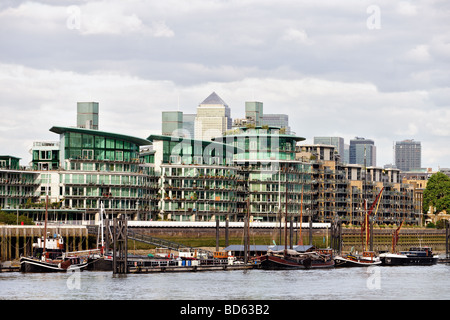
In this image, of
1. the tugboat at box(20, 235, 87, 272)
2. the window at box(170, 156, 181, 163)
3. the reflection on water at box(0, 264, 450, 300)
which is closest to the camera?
the reflection on water at box(0, 264, 450, 300)

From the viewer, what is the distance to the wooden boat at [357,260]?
152000 mm

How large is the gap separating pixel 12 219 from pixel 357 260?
52.3 meters

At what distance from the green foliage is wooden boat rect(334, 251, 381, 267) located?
47.2 m

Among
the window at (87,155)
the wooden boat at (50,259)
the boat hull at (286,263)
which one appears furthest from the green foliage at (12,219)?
the boat hull at (286,263)

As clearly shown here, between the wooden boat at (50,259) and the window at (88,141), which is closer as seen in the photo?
the wooden boat at (50,259)

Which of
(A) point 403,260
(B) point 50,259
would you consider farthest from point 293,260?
(B) point 50,259

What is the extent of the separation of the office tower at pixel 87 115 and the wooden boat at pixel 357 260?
62.2m

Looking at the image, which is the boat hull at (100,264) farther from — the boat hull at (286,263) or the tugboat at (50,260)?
the boat hull at (286,263)

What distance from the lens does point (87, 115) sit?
639ft

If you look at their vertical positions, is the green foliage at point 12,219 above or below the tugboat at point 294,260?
above

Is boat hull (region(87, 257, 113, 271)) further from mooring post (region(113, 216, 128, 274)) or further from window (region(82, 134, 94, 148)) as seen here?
window (region(82, 134, 94, 148))

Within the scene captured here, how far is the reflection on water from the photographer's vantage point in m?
98.4

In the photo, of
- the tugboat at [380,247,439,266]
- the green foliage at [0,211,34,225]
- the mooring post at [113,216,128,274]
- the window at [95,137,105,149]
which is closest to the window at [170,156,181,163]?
the window at [95,137,105,149]
